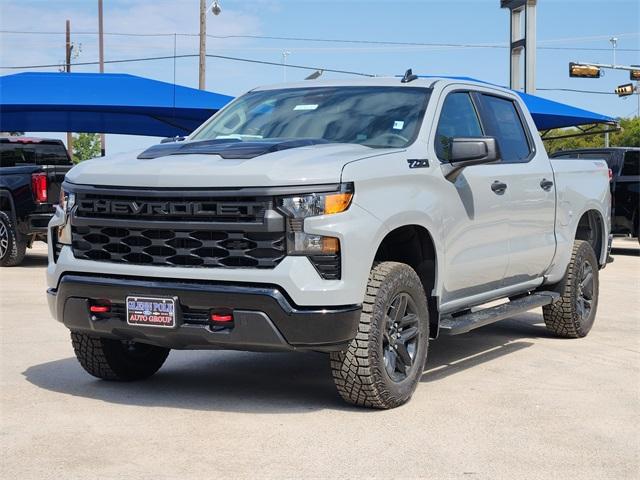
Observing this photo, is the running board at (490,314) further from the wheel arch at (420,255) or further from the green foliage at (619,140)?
the green foliage at (619,140)

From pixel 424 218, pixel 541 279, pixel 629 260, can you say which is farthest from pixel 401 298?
pixel 629 260

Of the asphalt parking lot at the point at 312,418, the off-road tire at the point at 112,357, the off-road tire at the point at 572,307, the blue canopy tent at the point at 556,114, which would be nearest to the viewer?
the asphalt parking lot at the point at 312,418

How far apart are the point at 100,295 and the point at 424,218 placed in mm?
1929

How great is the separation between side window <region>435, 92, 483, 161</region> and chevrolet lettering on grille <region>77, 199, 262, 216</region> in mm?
1626

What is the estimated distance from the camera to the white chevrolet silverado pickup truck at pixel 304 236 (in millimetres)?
5500

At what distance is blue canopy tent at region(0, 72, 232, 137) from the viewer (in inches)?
794

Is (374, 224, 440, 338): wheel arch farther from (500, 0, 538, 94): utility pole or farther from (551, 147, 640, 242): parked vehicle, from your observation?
(500, 0, 538, 94): utility pole

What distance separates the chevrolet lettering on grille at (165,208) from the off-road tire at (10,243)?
31.5ft

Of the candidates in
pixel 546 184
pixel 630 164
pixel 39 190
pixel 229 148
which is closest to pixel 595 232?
pixel 546 184

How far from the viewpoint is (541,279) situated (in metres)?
8.26

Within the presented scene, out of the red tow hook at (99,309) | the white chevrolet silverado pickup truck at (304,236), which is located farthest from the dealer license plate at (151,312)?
the red tow hook at (99,309)

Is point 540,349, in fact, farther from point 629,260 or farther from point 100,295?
point 629,260

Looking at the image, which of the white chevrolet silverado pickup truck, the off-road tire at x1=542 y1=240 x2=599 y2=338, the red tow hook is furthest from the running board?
the red tow hook

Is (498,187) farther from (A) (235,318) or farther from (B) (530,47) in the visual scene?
(B) (530,47)
